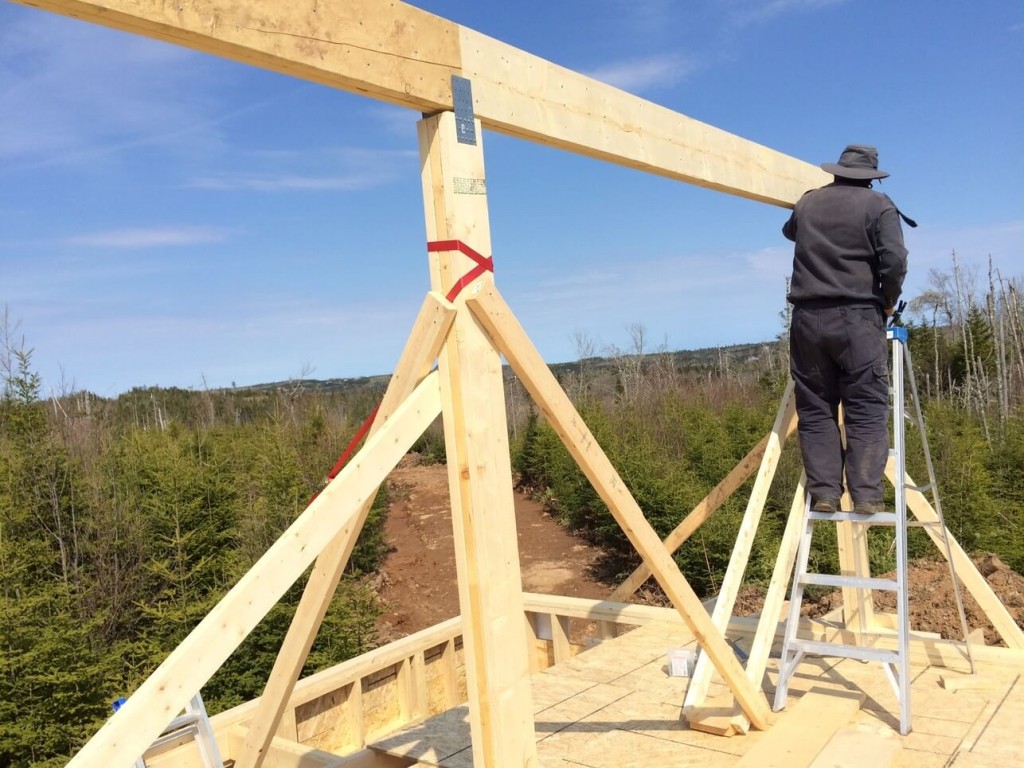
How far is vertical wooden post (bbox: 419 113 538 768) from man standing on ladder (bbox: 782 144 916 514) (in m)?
1.92

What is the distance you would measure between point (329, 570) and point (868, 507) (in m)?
2.41

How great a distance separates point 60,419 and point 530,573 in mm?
7386

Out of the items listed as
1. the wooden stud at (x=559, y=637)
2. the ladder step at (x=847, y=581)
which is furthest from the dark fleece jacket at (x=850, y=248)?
the wooden stud at (x=559, y=637)

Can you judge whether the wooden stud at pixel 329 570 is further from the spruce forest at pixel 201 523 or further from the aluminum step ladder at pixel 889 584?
the spruce forest at pixel 201 523

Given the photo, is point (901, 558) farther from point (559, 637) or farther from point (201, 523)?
point (201, 523)

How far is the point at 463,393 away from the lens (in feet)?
7.41

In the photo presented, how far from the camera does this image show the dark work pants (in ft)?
11.6

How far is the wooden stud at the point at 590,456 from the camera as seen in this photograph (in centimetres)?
237

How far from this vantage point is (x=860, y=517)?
354cm

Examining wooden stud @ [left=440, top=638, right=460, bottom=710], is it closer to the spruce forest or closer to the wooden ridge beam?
the spruce forest

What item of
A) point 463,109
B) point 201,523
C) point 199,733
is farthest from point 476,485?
point 201,523

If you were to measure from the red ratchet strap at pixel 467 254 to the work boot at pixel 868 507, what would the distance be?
2.20 m

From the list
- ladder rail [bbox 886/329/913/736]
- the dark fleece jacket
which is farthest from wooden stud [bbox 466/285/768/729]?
the dark fleece jacket

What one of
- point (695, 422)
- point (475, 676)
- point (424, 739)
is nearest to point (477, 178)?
point (475, 676)
